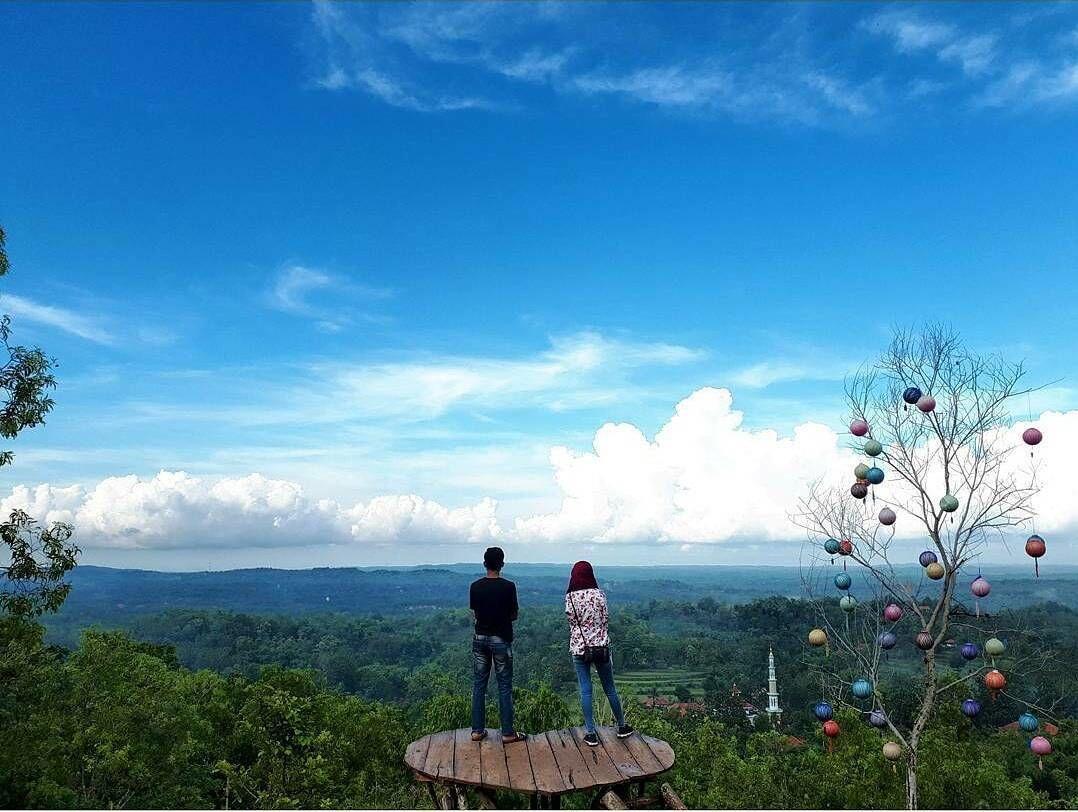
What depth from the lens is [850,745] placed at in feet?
60.1

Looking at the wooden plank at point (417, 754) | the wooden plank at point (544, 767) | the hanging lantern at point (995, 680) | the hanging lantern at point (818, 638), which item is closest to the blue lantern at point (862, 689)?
the hanging lantern at point (818, 638)

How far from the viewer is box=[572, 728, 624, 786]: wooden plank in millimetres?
5051

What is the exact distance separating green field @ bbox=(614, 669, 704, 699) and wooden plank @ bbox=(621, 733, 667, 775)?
46531mm

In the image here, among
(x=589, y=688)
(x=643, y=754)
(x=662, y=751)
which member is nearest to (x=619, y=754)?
(x=643, y=754)

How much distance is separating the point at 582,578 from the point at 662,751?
4.57 feet

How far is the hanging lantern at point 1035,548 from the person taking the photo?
713 centimetres

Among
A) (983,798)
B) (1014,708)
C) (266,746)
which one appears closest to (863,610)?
(266,746)

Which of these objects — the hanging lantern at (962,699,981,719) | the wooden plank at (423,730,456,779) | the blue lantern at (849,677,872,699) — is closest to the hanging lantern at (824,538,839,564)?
the blue lantern at (849,677,872,699)

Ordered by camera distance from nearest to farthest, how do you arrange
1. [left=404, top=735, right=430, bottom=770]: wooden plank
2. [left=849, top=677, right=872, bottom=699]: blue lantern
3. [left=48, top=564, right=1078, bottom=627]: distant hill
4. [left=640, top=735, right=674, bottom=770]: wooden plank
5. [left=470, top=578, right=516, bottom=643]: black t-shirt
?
[left=640, top=735, right=674, bottom=770]: wooden plank < [left=404, top=735, right=430, bottom=770]: wooden plank < [left=470, top=578, right=516, bottom=643]: black t-shirt < [left=849, top=677, right=872, bottom=699]: blue lantern < [left=48, top=564, right=1078, bottom=627]: distant hill

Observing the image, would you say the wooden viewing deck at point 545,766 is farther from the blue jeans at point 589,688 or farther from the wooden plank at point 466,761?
the blue jeans at point 589,688

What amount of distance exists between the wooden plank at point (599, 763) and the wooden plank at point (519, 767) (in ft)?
1.37

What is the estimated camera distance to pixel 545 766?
5.30 metres

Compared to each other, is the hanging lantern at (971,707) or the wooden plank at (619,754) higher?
the wooden plank at (619,754)

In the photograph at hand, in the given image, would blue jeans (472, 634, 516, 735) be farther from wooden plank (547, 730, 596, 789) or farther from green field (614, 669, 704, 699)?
green field (614, 669, 704, 699)
